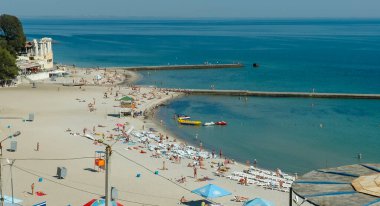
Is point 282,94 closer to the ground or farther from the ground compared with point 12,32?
closer to the ground

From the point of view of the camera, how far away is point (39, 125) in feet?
133

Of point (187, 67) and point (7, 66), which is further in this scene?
point (187, 67)

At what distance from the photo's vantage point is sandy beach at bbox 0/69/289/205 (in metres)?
25.5

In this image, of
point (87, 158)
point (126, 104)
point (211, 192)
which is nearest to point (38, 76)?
point (126, 104)

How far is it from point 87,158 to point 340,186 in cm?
1769

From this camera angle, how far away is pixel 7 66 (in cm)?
5834

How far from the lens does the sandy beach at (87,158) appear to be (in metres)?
25.5

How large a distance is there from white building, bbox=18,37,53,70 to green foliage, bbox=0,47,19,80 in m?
11.5

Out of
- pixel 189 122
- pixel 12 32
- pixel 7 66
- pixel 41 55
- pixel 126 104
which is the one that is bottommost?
pixel 189 122

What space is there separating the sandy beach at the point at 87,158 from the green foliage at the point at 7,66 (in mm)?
4436

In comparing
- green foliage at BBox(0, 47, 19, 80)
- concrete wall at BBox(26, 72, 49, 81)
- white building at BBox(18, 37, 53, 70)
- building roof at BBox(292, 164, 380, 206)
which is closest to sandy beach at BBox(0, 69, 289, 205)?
green foliage at BBox(0, 47, 19, 80)

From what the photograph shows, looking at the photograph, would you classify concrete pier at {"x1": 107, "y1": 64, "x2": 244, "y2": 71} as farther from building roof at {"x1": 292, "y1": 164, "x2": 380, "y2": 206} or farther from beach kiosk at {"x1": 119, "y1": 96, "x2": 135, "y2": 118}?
building roof at {"x1": 292, "y1": 164, "x2": 380, "y2": 206}

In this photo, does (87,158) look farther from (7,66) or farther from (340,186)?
(7,66)

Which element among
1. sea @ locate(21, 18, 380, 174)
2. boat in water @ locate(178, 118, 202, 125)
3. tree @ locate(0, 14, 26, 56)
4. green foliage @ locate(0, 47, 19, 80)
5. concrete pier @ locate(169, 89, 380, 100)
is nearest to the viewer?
sea @ locate(21, 18, 380, 174)
